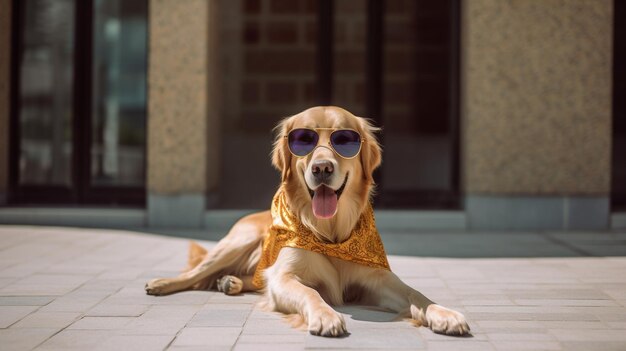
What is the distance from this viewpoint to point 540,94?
8.08 m

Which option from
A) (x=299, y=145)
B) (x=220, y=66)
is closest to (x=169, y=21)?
(x=220, y=66)

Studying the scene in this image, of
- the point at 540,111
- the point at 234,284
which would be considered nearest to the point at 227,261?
the point at 234,284

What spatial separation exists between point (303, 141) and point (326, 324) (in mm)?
1100

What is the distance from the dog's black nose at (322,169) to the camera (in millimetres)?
3775

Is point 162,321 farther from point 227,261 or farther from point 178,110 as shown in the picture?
point 178,110

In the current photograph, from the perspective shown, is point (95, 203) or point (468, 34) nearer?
point (468, 34)

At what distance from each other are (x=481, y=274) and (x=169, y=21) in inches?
193

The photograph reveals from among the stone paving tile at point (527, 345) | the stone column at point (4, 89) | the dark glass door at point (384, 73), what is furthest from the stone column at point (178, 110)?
the stone paving tile at point (527, 345)

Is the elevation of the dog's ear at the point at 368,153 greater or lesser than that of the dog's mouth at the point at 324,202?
greater

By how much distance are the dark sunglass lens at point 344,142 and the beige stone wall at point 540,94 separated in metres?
4.53

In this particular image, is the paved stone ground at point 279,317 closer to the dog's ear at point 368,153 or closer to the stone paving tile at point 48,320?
the stone paving tile at point 48,320

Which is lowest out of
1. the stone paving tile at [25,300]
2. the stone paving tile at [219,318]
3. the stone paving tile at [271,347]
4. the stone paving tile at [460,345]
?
the stone paving tile at [25,300]

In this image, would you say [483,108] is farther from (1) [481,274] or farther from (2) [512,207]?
(1) [481,274]

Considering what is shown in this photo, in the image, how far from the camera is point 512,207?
8.09 metres
